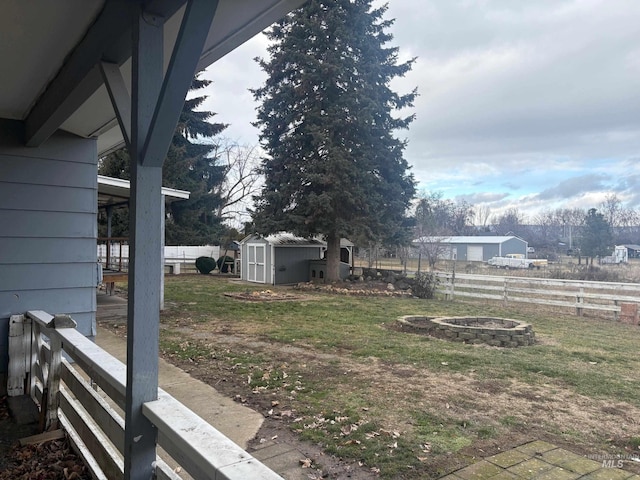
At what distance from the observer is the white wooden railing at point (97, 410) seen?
3.80 feet

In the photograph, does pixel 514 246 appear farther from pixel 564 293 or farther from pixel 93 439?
pixel 93 439

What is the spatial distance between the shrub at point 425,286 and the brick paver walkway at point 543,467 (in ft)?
32.9

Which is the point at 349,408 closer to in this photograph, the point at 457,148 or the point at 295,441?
the point at 295,441

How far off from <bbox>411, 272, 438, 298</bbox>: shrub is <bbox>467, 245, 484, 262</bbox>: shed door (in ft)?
88.4

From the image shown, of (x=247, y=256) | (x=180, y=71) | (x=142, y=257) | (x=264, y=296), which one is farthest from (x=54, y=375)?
(x=247, y=256)

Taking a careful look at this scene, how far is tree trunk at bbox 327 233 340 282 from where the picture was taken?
1522cm

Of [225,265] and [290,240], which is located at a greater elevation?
[290,240]

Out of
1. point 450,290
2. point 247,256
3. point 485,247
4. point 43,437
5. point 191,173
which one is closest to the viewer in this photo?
point 43,437

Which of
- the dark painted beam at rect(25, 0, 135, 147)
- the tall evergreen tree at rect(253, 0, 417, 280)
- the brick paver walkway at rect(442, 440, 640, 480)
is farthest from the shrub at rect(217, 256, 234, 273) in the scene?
the brick paver walkway at rect(442, 440, 640, 480)

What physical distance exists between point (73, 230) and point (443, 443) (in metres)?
3.49

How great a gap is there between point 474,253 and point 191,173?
88.9 ft

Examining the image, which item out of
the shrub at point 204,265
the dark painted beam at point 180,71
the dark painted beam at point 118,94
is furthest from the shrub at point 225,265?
the dark painted beam at point 180,71

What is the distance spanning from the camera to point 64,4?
70.4 inches

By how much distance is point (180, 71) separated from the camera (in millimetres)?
1395
